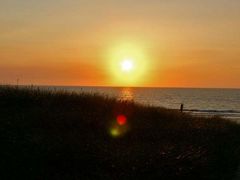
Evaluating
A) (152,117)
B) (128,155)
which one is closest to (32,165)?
(128,155)

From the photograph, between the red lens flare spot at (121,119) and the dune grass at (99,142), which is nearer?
the dune grass at (99,142)

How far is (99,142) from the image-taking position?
53.1 feet

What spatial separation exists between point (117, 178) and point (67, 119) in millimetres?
7176

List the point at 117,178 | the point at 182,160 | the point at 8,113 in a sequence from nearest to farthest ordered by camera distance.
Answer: the point at 117,178, the point at 182,160, the point at 8,113

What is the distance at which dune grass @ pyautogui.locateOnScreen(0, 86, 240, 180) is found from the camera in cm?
1317

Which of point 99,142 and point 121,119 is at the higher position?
point 121,119

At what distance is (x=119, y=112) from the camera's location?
2289 centimetres

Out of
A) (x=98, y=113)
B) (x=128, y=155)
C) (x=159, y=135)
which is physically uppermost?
(x=98, y=113)

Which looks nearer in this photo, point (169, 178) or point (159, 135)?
point (169, 178)

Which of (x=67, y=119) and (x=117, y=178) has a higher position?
(x=67, y=119)

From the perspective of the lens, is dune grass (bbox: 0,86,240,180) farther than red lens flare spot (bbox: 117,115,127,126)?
No

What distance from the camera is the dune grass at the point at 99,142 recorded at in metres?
13.2

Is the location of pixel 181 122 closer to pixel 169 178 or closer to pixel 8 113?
pixel 8 113

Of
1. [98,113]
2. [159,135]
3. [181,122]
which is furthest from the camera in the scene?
[181,122]
